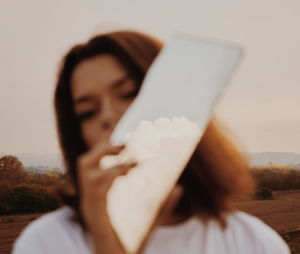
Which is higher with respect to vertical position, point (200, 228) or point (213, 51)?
point (213, 51)

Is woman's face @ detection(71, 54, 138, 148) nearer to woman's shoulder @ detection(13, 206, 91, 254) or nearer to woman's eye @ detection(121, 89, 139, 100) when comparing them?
woman's eye @ detection(121, 89, 139, 100)

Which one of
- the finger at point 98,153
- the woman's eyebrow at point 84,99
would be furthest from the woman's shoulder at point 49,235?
the finger at point 98,153

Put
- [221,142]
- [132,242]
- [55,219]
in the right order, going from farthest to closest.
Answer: [221,142] < [55,219] < [132,242]

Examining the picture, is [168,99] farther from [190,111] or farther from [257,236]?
[257,236]

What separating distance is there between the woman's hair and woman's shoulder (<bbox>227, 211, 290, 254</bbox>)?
33 mm

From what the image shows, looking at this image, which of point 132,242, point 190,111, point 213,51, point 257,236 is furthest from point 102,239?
point 257,236

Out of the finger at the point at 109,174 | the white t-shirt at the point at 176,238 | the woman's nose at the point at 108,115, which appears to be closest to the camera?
the finger at the point at 109,174

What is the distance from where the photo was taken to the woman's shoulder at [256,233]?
3.92 ft

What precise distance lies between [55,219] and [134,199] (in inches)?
20.8

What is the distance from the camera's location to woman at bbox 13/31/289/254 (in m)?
1.07

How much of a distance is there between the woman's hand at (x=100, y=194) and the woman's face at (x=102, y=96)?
201 millimetres

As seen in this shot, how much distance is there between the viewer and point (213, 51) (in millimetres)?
781

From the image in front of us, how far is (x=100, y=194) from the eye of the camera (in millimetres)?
754

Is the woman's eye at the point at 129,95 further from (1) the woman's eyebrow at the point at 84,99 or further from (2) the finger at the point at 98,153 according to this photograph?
(2) the finger at the point at 98,153
